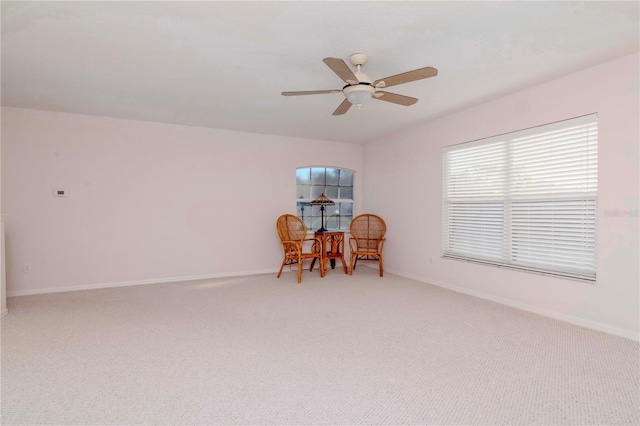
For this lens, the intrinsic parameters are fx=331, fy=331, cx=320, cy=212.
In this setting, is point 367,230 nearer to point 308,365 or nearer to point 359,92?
point 359,92

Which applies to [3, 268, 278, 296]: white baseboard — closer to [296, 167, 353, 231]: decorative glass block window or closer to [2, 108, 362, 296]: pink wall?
[2, 108, 362, 296]: pink wall

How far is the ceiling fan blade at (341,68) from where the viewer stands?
2.16m

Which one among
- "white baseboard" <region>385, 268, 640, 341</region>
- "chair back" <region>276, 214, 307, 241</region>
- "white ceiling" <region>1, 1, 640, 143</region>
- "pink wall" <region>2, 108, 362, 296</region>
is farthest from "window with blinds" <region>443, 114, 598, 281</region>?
"pink wall" <region>2, 108, 362, 296</region>

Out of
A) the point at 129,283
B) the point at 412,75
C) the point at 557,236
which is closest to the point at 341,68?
the point at 412,75

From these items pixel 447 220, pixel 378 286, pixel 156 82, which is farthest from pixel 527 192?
pixel 156 82

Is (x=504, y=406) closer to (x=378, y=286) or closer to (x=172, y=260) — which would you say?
(x=378, y=286)

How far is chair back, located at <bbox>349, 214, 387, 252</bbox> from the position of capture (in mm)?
5750

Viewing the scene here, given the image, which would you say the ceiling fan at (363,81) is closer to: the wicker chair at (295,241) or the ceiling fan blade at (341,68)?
the ceiling fan blade at (341,68)

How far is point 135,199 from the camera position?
4.74 meters

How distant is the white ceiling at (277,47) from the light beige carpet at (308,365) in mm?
2338

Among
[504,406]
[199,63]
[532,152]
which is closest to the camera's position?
[504,406]

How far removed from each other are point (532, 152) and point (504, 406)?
2.73 meters

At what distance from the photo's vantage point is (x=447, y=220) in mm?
4633

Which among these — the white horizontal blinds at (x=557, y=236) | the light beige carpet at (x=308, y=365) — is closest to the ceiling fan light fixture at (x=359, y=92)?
the light beige carpet at (x=308, y=365)
